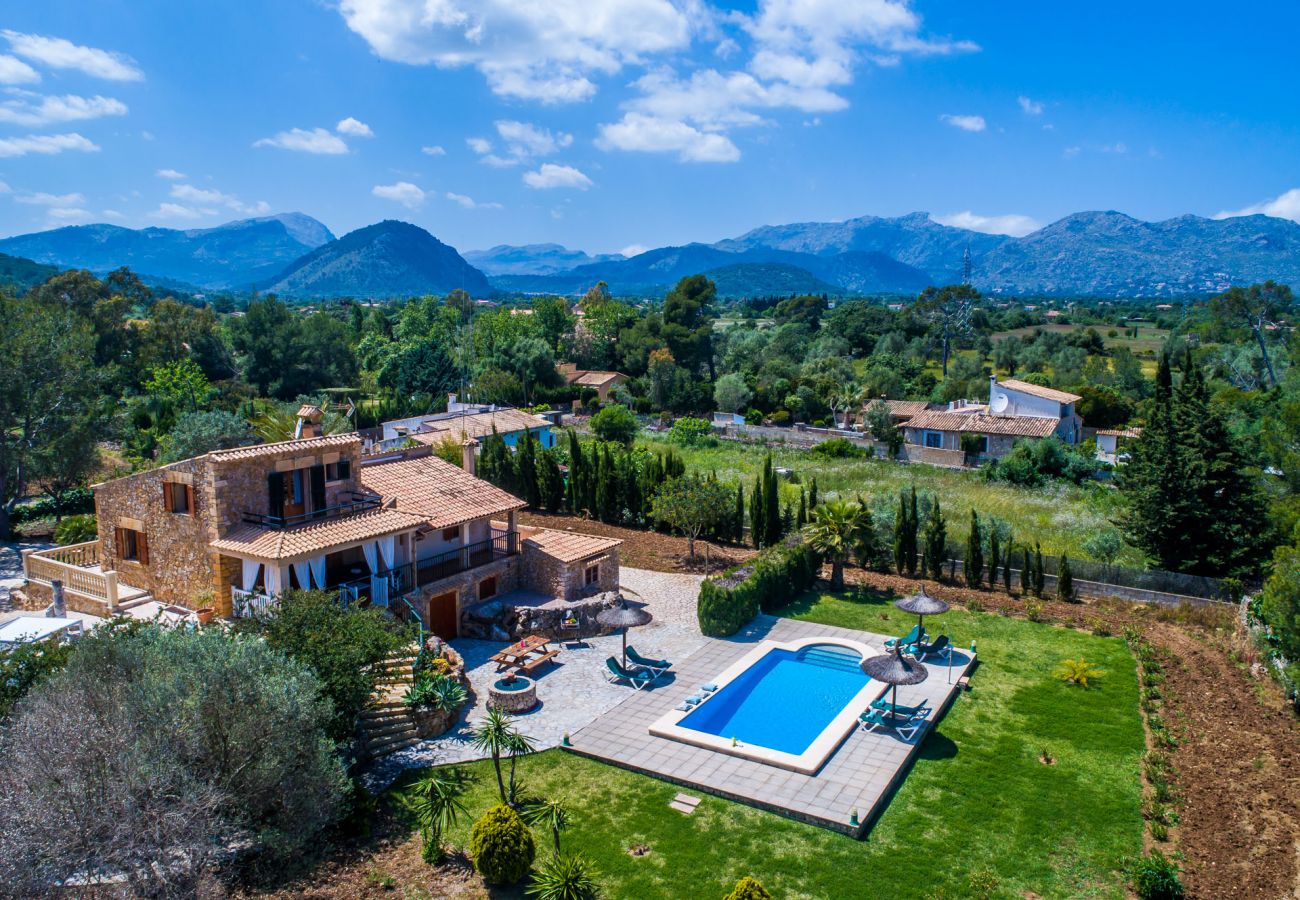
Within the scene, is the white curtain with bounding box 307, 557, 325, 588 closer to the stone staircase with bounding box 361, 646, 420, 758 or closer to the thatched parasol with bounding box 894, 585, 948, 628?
the stone staircase with bounding box 361, 646, 420, 758

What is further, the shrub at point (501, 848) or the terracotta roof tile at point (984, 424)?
the terracotta roof tile at point (984, 424)

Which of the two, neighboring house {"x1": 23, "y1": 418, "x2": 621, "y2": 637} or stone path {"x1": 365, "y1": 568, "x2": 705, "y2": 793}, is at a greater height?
neighboring house {"x1": 23, "y1": 418, "x2": 621, "y2": 637}

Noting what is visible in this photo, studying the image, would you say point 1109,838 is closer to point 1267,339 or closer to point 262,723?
point 262,723

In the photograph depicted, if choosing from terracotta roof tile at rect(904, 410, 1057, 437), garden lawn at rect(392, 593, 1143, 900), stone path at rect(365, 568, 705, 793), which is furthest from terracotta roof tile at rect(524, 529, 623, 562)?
terracotta roof tile at rect(904, 410, 1057, 437)

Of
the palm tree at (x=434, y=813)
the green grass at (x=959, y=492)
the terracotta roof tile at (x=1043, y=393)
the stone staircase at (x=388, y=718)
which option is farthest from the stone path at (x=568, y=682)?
the terracotta roof tile at (x=1043, y=393)

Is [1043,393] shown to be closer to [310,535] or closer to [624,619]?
[624,619]

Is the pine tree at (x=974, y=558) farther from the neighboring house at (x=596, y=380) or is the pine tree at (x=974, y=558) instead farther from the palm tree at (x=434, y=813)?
the neighboring house at (x=596, y=380)

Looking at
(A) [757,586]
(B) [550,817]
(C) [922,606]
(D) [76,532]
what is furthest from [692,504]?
(D) [76,532]

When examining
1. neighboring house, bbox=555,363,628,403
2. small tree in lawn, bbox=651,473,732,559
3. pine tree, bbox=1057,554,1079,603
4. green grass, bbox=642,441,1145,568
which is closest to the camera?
pine tree, bbox=1057,554,1079,603
